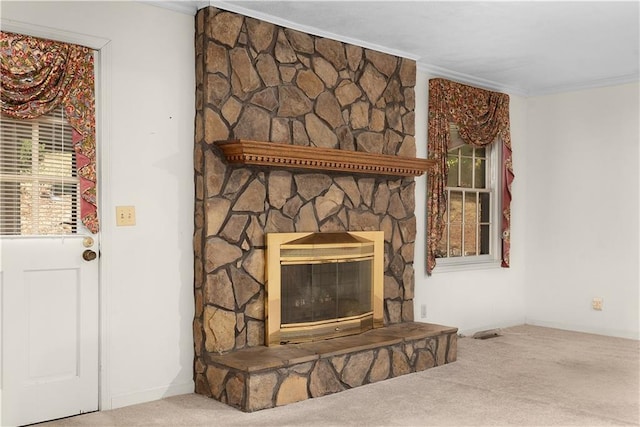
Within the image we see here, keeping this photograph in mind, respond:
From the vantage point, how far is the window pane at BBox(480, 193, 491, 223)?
6375 mm

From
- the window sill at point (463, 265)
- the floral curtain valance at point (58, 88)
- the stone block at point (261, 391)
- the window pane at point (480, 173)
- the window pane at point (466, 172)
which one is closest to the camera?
the floral curtain valance at point (58, 88)

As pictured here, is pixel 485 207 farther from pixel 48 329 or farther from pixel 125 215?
pixel 48 329

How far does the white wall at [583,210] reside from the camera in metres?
5.93

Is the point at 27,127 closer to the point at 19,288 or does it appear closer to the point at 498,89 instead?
the point at 19,288

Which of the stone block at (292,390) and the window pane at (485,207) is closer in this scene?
the stone block at (292,390)

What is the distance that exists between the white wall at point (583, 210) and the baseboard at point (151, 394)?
161 inches

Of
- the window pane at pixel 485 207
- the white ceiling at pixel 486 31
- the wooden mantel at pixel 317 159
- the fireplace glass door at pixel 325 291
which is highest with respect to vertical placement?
the white ceiling at pixel 486 31

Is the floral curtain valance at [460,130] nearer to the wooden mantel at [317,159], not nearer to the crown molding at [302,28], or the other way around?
the wooden mantel at [317,159]

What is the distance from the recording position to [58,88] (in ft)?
11.1

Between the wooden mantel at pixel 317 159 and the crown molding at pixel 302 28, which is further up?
the crown molding at pixel 302 28

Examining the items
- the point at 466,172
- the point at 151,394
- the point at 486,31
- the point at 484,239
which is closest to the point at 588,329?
the point at 484,239

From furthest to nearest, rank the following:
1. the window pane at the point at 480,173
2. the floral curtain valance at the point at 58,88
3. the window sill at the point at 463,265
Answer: the window pane at the point at 480,173 < the window sill at the point at 463,265 < the floral curtain valance at the point at 58,88

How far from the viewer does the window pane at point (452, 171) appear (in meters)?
6.02

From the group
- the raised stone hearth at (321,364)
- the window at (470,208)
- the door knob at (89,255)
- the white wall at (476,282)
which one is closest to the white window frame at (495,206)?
the window at (470,208)
